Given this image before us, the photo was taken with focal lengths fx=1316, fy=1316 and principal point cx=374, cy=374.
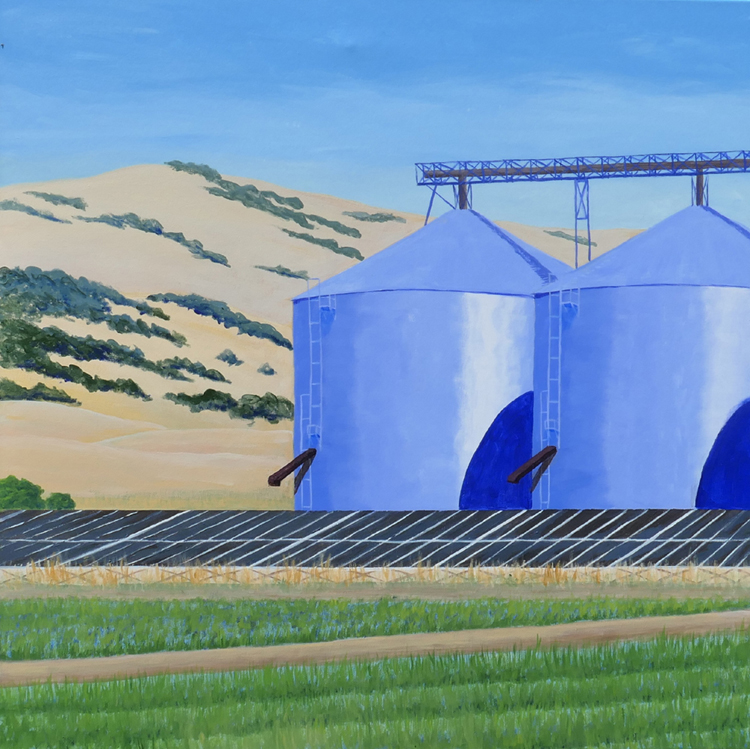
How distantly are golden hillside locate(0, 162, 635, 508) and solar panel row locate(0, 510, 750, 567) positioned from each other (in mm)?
19960

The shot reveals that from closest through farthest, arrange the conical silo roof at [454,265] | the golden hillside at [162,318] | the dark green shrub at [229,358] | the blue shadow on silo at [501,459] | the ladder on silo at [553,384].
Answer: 1. the ladder on silo at [553,384]
2. the blue shadow on silo at [501,459]
3. the conical silo roof at [454,265]
4. the golden hillside at [162,318]
5. the dark green shrub at [229,358]

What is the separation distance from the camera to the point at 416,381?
2770 centimetres

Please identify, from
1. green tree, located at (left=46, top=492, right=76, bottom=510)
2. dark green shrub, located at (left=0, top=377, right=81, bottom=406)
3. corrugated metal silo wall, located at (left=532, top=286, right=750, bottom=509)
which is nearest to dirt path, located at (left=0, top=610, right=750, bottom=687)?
corrugated metal silo wall, located at (left=532, top=286, right=750, bottom=509)

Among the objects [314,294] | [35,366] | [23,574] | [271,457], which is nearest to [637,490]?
[314,294]

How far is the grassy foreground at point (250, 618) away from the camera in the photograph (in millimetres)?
15383

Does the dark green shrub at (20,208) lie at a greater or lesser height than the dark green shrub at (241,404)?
greater

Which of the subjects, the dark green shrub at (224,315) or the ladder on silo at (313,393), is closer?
the ladder on silo at (313,393)

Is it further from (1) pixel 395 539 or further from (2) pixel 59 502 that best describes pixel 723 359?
(2) pixel 59 502

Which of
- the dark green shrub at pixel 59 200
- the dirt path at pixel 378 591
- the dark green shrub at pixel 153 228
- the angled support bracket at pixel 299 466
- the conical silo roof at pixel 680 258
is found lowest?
the dirt path at pixel 378 591

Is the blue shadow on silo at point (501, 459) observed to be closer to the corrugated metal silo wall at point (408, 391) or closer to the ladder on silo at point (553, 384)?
the corrugated metal silo wall at point (408, 391)

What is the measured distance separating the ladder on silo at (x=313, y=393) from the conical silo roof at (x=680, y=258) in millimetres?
5054

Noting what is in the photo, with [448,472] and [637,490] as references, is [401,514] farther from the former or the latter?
[637,490]

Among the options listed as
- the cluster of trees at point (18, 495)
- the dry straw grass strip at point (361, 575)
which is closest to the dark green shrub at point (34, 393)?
the cluster of trees at point (18, 495)

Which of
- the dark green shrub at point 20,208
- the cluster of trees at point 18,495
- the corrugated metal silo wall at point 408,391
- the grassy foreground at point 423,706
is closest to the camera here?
the grassy foreground at point 423,706
